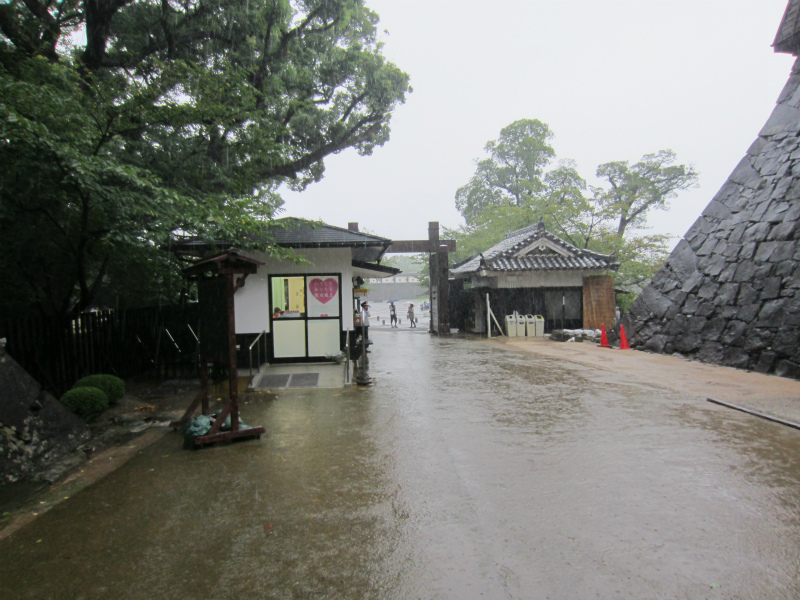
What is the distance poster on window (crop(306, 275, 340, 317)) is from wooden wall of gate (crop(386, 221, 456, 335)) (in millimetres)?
9298

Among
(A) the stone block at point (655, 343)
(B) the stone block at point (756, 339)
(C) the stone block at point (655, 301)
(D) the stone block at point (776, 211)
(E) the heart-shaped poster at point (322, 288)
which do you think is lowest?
(A) the stone block at point (655, 343)

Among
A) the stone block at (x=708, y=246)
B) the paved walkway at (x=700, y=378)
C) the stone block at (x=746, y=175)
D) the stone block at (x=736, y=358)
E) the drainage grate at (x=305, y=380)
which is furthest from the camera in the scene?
the stone block at (x=708, y=246)

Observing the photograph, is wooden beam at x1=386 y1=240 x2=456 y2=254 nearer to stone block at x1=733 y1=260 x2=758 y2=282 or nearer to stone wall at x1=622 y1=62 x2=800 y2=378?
stone wall at x1=622 y1=62 x2=800 y2=378

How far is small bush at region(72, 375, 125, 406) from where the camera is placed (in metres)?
8.02

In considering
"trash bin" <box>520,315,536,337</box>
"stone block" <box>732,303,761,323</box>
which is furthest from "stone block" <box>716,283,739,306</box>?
"trash bin" <box>520,315,536,337</box>

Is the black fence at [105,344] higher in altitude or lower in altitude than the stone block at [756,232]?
lower

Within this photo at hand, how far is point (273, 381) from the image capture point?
10477 millimetres

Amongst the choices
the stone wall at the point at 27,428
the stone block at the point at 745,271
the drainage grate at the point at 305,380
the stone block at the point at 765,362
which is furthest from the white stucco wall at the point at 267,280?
the stone block at the point at 745,271

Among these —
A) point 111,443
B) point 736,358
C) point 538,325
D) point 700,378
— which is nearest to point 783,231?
point 736,358

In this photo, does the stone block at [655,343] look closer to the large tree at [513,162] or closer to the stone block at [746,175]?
the stone block at [746,175]

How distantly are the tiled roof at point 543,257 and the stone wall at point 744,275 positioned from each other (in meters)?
5.77

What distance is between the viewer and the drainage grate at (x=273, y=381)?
1003cm

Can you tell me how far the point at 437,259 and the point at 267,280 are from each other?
37.1 feet

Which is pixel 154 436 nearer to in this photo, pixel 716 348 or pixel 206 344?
pixel 206 344
